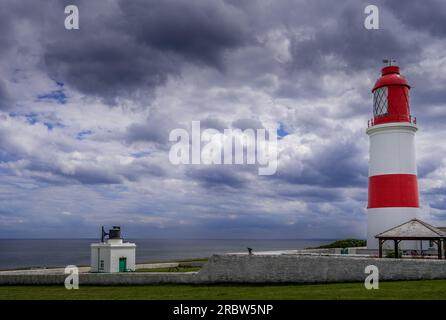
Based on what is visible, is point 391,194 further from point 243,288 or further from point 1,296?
point 1,296

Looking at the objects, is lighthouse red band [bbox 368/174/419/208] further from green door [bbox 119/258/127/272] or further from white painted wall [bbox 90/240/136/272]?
green door [bbox 119/258/127/272]

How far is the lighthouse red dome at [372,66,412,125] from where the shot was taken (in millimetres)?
27870

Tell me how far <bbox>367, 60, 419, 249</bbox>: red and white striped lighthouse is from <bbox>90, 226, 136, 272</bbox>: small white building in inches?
583

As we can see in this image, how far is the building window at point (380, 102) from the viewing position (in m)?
28.2

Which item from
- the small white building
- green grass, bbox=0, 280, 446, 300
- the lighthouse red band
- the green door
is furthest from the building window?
the green door

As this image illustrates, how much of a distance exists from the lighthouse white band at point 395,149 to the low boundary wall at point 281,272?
7.30 meters

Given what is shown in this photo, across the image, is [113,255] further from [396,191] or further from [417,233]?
[417,233]

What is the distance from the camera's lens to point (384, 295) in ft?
54.4

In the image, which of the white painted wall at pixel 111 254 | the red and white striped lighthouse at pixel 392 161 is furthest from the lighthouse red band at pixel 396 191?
the white painted wall at pixel 111 254

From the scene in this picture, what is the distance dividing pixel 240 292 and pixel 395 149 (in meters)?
13.3

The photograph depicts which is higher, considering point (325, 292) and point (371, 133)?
Answer: point (371, 133)

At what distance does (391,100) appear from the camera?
28.0 metres
